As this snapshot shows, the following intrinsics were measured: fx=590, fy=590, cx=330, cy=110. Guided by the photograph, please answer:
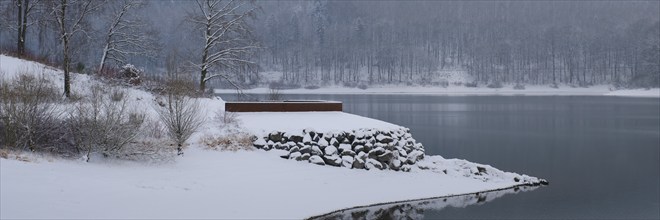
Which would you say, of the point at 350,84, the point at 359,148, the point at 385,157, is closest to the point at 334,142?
the point at 359,148

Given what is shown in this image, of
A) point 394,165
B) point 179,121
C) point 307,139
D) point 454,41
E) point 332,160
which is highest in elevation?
point 454,41

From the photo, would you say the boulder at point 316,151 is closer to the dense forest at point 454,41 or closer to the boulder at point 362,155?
the boulder at point 362,155

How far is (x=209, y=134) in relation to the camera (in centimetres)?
1952

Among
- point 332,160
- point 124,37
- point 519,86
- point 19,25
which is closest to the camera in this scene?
point 332,160

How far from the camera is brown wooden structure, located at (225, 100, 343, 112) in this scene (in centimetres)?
2235

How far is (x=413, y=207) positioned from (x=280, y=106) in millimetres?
8271

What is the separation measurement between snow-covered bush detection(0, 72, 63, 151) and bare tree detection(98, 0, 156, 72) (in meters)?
10.5

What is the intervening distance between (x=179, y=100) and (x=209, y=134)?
1610 mm

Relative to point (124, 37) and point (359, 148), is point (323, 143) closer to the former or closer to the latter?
point (359, 148)

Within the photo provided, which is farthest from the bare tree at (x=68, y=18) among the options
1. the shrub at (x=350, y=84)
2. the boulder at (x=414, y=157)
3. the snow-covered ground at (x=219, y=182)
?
the shrub at (x=350, y=84)

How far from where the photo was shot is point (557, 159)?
87.4ft

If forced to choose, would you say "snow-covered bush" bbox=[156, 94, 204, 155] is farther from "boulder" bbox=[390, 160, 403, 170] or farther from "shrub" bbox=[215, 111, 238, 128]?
"boulder" bbox=[390, 160, 403, 170]

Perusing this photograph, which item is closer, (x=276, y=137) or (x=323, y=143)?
(x=323, y=143)

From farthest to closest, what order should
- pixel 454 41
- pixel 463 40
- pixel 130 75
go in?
pixel 454 41, pixel 463 40, pixel 130 75
